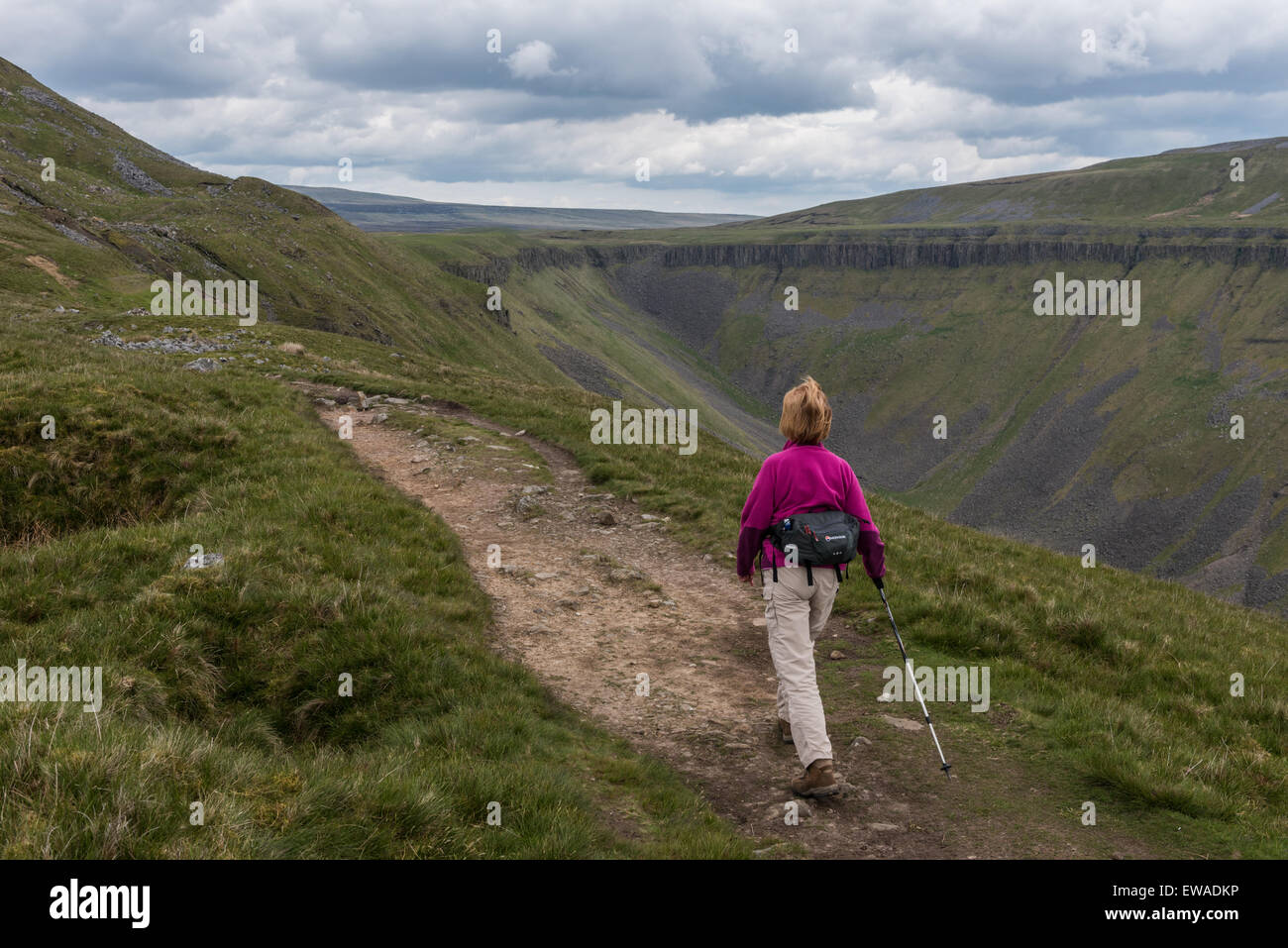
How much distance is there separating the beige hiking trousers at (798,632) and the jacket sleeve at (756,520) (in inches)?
9.8

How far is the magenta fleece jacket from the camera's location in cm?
754

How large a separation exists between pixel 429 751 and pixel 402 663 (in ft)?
5.90

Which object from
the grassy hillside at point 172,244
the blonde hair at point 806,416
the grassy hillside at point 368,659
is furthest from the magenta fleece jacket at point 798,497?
the grassy hillside at point 172,244

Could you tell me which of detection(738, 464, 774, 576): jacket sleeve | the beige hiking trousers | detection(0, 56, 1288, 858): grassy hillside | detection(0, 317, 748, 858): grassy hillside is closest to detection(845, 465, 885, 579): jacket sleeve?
the beige hiking trousers

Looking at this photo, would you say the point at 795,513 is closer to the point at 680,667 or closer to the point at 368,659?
the point at 680,667

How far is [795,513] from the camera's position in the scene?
751 cm

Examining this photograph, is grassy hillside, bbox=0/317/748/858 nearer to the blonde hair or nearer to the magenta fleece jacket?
the magenta fleece jacket

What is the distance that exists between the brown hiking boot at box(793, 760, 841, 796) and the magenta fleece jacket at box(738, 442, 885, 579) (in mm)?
1873

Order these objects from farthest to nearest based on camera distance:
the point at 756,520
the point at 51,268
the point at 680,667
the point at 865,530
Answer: the point at 51,268 → the point at 680,667 → the point at 865,530 → the point at 756,520

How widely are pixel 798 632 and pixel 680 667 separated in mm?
2822

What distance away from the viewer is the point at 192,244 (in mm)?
63500

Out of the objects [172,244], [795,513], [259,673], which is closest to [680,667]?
[795,513]
